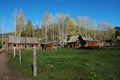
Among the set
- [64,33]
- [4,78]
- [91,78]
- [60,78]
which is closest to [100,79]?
[91,78]

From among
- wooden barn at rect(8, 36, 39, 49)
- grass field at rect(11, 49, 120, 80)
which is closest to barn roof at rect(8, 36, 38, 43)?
wooden barn at rect(8, 36, 39, 49)

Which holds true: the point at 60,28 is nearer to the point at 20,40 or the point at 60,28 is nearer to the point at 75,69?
the point at 20,40

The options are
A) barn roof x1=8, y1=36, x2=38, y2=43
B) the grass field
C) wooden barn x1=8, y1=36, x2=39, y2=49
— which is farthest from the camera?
barn roof x1=8, y1=36, x2=38, y2=43

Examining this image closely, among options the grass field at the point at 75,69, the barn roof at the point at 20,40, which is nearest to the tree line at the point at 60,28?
the barn roof at the point at 20,40

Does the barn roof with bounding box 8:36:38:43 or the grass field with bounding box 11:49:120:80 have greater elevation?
the barn roof with bounding box 8:36:38:43

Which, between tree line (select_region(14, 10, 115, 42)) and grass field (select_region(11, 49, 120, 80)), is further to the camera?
tree line (select_region(14, 10, 115, 42))

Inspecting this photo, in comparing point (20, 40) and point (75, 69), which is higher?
point (20, 40)

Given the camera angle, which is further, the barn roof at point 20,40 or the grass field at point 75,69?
the barn roof at point 20,40

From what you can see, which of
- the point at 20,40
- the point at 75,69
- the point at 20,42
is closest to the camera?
the point at 75,69

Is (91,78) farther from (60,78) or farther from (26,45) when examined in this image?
(26,45)

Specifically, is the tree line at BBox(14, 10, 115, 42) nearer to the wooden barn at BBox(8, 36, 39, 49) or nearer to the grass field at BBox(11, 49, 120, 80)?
the wooden barn at BBox(8, 36, 39, 49)

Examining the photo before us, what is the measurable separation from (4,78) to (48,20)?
84434 mm

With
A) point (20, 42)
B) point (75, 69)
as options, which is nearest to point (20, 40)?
point (20, 42)

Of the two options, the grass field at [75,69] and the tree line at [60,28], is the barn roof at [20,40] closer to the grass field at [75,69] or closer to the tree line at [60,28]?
the tree line at [60,28]
